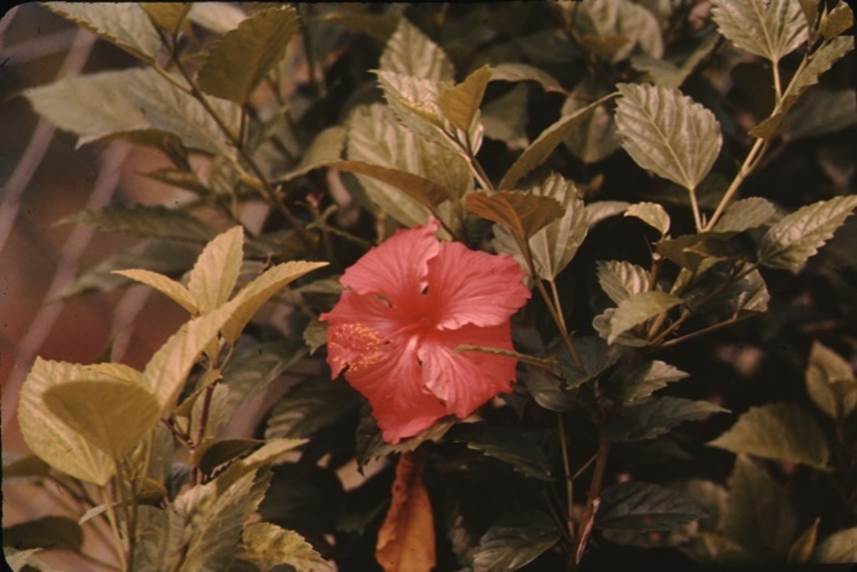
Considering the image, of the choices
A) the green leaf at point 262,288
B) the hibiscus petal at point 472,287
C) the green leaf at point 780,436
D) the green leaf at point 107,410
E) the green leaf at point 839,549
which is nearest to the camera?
the green leaf at point 107,410

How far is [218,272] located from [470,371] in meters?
0.20

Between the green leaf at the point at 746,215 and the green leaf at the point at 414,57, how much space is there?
31 centimetres

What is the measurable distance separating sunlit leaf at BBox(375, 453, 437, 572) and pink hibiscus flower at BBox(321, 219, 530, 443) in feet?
0.26

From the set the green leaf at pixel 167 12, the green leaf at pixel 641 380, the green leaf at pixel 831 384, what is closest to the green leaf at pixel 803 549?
the green leaf at pixel 831 384

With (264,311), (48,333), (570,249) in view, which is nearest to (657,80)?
(570,249)

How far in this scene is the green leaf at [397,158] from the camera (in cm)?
88

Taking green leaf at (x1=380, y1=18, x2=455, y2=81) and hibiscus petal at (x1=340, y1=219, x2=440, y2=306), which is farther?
green leaf at (x1=380, y1=18, x2=455, y2=81)

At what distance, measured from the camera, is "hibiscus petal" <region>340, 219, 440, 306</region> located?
84 centimetres

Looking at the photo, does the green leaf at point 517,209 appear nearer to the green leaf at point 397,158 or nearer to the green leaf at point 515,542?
the green leaf at point 397,158

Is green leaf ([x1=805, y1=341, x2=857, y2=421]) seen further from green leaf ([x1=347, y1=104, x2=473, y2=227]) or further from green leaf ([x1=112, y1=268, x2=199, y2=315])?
green leaf ([x1=112, y1=268, x2=199, y2=315])

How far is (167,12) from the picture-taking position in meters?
0.87

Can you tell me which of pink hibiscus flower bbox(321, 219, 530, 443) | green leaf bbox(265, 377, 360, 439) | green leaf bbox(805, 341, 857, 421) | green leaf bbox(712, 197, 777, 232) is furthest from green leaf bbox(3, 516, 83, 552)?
green leaf bbox(805, 341, 857, 421)

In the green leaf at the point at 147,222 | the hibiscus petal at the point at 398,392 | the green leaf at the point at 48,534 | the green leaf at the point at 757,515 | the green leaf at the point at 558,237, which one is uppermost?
the green leaf at the point at 558,237

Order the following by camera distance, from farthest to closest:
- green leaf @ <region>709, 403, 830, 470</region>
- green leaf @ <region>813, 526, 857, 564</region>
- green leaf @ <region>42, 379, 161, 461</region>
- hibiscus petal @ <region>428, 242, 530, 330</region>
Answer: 1. green leaf @ <region>709, 403, 830, 470</region>
2. green leaf @ <region>813, 526, 857, 564</region>
3. hibiscus petal @ <region>428, 242, 530, 330</region>
4. green leaf @ <region>42, 379, 161, 461</region>
